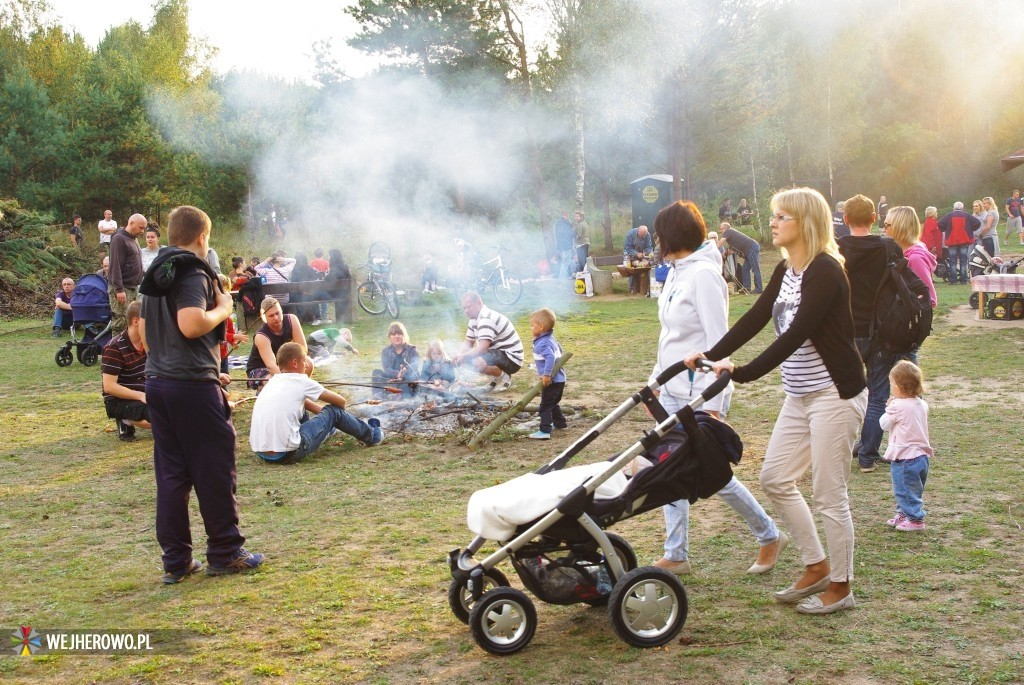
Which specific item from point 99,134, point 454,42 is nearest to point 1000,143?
point 454,42

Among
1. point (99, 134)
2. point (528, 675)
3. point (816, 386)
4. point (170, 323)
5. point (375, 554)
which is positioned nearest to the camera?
point (528, 675)

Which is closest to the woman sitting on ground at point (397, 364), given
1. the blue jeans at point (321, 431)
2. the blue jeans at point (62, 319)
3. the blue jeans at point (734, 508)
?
the blue jeans at point (321, 431)

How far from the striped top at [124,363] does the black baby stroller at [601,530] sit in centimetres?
552

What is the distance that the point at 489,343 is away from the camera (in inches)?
390

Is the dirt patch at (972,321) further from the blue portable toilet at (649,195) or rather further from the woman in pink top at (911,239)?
the blue portable toilet at (649,195)

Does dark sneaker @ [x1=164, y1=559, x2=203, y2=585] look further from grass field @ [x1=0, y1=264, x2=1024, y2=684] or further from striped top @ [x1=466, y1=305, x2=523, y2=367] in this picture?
striped top @ [x1=466, y1=305, x2=523, y2=367]

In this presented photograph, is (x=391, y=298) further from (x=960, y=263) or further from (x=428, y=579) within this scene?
(x=428, y=579)

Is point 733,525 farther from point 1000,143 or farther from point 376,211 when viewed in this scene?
point 1000,143

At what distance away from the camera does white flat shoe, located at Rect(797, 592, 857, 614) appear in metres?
4.09

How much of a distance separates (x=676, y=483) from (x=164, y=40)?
172ft

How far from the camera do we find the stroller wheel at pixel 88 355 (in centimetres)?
1394

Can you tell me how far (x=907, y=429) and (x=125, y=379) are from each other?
6.59m

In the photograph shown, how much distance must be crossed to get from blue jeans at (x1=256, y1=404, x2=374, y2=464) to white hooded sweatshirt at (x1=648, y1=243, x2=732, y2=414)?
13.2 feet

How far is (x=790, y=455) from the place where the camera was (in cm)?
412
